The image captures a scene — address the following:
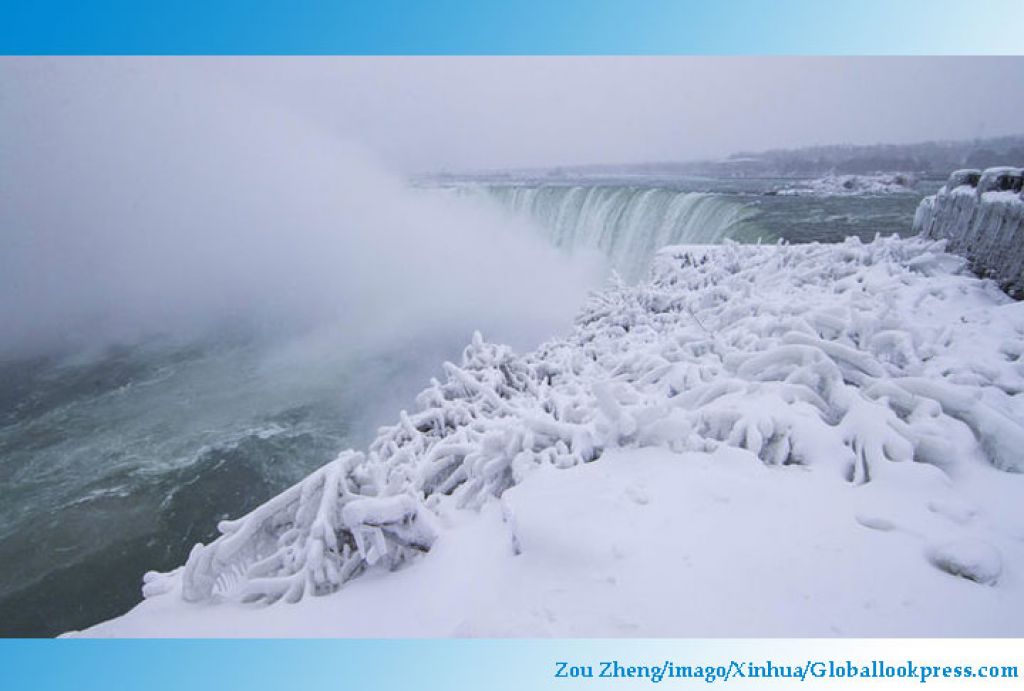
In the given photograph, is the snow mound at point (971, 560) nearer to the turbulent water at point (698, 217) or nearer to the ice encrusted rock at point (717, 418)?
the ice encrusted rock at point (717, 418)

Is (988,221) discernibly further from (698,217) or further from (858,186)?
(858,186)

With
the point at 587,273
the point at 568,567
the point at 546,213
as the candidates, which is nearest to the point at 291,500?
the point at 568,567

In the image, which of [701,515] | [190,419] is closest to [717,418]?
[701,515]

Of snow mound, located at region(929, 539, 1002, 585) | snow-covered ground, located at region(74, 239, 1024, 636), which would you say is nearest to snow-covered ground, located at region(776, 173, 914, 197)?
snow-covered ground, located at region(74, 239, 1024, 636)

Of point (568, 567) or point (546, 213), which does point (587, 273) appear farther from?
point (568, 567)

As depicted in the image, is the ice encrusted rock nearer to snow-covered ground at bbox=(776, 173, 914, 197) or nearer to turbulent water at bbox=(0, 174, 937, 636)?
turbulent water at bbox=(0, 174, 937, 636)

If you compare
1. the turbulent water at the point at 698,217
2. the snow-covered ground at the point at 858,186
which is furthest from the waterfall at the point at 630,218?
the snow-covered ground at the point at 858,186

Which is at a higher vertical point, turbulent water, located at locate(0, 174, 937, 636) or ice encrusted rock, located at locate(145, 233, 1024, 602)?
ice encrusted rock, located at locate(145, 233, 1024, 602)
